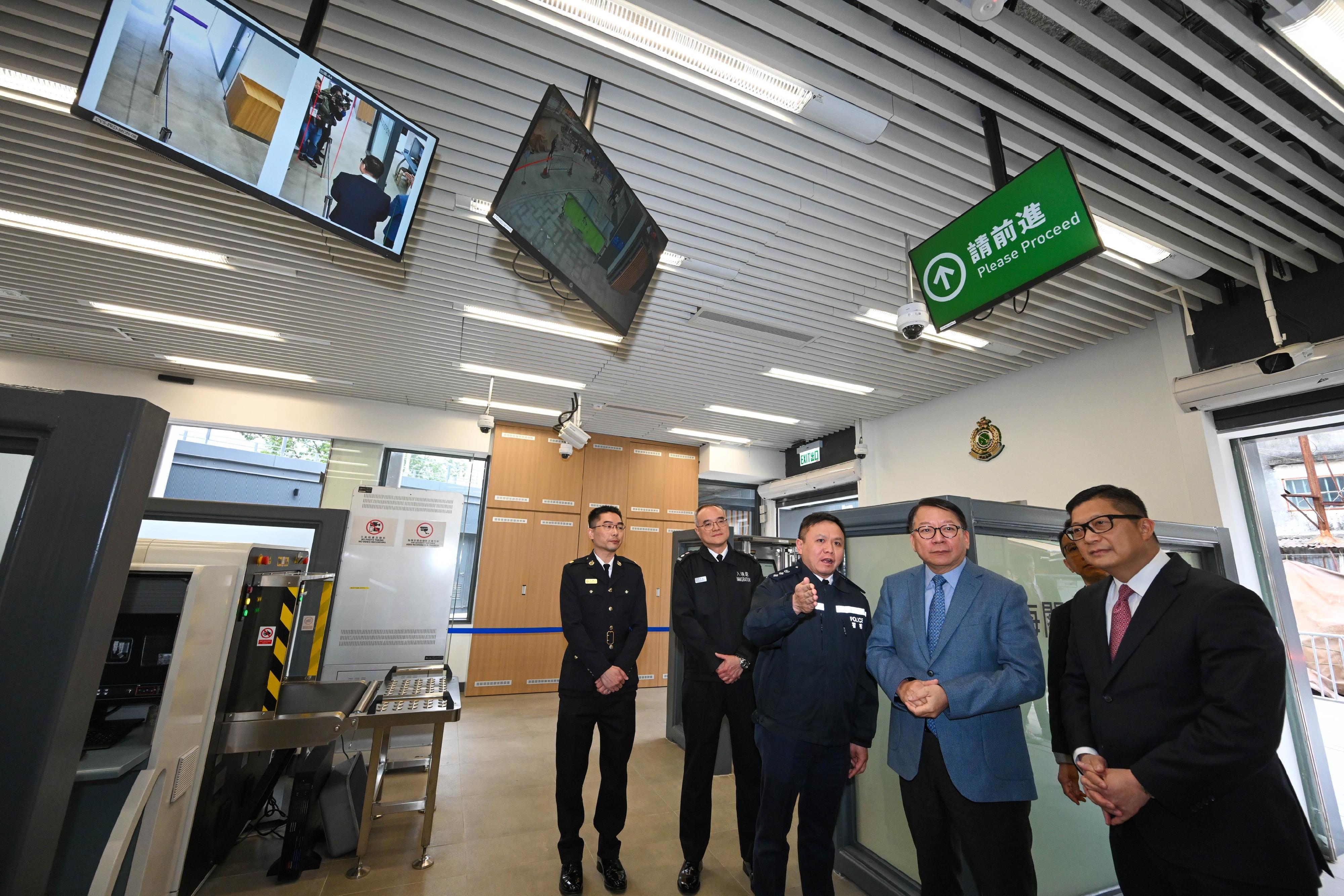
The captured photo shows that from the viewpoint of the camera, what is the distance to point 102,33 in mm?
1622

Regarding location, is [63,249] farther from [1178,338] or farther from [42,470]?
[1178,338]

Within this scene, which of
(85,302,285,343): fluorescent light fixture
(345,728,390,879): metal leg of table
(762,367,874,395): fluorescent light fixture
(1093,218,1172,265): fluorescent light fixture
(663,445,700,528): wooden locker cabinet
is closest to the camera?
(345,728,390,879): metal leg of table

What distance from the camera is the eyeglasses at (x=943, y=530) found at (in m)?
1.97

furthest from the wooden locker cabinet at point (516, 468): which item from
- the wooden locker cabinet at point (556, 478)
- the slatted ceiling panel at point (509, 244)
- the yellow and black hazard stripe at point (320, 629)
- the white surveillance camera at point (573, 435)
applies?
the yellow and black hazard stripe at point (320, 629)

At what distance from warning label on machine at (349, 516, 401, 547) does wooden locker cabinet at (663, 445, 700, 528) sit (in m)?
4.29

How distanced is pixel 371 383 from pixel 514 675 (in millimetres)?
4290

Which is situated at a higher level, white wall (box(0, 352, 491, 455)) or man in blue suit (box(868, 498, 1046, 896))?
white wall (box(0, 352, 491, 455))

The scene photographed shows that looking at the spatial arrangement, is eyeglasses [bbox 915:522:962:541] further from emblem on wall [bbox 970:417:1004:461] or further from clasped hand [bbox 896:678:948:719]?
emblem on wall [bbox 970:417:1004:461]

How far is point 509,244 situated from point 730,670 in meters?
3.41

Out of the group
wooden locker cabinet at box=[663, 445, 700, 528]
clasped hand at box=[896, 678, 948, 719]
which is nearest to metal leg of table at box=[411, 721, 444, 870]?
clasped hand at box=[896, 678, 948, 719]

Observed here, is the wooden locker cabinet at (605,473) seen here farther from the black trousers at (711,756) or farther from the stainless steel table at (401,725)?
the black trousers at (711,756)

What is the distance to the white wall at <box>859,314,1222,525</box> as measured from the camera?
454 cm

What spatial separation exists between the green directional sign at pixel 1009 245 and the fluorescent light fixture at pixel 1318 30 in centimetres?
84

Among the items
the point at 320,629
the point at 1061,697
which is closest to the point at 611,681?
Result: the point at 1061,697
